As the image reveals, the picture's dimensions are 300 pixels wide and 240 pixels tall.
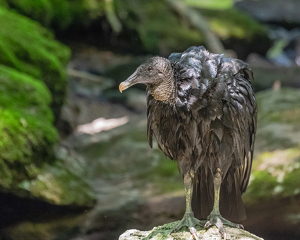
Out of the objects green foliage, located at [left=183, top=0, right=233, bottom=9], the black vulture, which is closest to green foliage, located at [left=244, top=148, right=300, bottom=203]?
the black vulture

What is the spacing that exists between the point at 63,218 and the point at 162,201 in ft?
4.32

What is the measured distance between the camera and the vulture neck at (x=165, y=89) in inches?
92.3

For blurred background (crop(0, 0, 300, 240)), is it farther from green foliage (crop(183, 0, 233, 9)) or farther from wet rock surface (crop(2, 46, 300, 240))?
green foliage (crop(183, 0, 233, 9))

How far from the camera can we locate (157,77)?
2.32m

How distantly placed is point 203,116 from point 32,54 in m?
3.41

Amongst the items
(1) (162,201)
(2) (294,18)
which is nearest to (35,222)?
(1) (162,201)

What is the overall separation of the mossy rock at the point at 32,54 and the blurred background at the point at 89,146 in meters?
0.02

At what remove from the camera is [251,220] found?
4020 mm

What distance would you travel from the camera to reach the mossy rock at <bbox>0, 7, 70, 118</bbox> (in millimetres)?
4730

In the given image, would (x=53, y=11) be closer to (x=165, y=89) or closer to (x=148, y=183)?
(x=148, y=183)

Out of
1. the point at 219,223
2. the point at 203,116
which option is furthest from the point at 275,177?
the point at 203,116

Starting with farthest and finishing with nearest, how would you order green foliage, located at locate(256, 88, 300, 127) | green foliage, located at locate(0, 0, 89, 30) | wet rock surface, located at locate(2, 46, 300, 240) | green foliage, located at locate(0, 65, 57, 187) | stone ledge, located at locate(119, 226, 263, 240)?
green foliage, located at locate(0, 0, 89, 30) → green foliage, located at locate(256, 88, 300, 127) → wet rock surface, located at locate(2, 46, 300, 240) → green foliage, located at locate(0, 65, 57, 187) → stone ledge, located at locate(119, 226, 263, 240)

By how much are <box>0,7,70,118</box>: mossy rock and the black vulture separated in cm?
285

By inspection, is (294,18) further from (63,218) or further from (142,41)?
(63,218)
